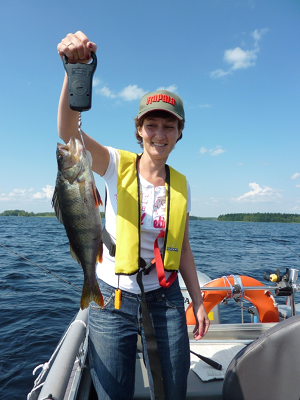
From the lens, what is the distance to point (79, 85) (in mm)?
1677

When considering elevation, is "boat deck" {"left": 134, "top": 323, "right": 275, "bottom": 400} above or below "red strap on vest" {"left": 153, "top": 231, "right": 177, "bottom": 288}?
below

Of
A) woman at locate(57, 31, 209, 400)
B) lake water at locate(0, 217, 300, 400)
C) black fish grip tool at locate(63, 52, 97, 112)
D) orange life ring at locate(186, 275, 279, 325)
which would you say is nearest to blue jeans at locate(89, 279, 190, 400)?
woman at locate(57, 31, 209, 400)

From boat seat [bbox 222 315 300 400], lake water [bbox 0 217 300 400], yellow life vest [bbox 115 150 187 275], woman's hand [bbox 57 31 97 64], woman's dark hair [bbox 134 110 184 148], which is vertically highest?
woman's hand [bbox 57 31 97 64]

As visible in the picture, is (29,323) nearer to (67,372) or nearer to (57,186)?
(67,372)

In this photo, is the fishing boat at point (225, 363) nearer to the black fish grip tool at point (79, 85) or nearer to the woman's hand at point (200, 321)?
the woman's hand at point (200, 321)

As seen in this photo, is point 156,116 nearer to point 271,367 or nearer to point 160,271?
point 160,271

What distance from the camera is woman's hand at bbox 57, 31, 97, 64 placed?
1.65m

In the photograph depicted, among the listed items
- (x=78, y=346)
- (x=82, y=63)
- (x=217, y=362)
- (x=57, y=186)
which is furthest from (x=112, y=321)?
(x=217, y=362)

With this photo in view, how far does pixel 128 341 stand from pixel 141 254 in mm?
611

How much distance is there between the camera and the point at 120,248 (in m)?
2.08

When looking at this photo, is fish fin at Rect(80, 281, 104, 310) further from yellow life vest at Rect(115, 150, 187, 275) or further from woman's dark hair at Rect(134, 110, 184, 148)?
woman's dark hair at Rect(134, 110, 184, 148)

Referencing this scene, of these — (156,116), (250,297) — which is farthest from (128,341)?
(250,297)

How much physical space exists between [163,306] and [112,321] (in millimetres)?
390

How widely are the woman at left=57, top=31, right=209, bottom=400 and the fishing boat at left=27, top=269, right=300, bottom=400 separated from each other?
1.04ft
